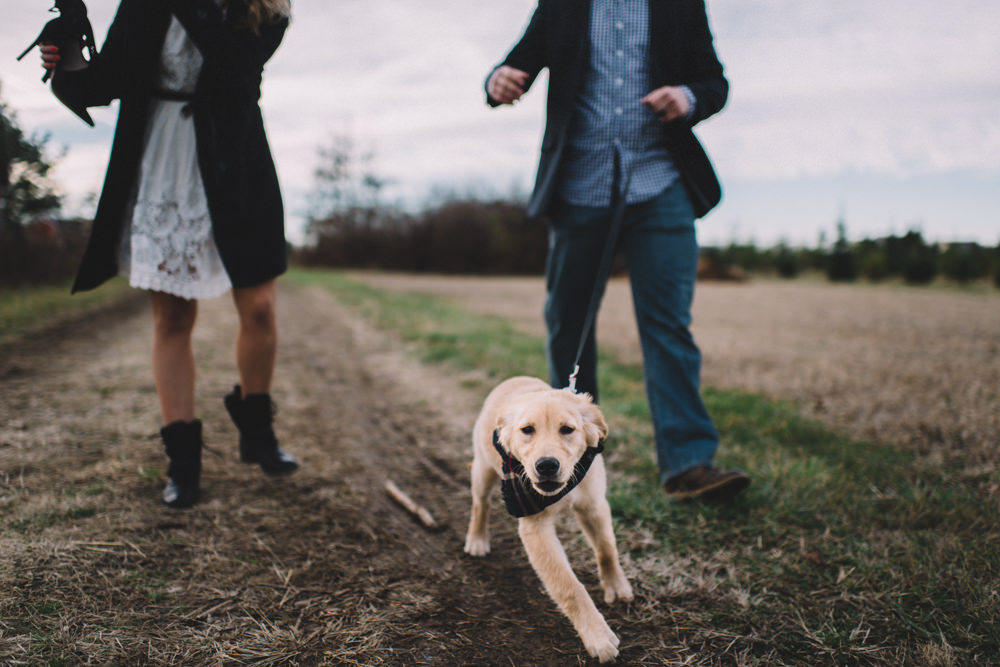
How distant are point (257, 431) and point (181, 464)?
0.35 meters

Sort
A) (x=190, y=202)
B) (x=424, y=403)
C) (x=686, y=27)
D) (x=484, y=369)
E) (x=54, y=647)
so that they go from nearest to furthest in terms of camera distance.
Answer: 1. (x=54, y=647)
2. (x=190, y=202)
3. (x=686, y=27)
4. (x=424, y=403)
5. (x=484, y=369)

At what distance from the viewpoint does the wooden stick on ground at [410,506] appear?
2.40 m

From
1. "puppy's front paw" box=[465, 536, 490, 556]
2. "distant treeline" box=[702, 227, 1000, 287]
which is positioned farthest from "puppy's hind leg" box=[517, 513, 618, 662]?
"distant treeline" box=[702, 227, 1000, 287]

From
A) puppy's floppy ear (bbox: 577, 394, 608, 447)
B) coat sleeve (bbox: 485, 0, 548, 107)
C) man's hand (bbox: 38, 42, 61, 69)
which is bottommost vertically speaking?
puppy's floppy ear (bbox: 577, 394, 608, 447)

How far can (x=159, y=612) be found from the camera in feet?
5.75

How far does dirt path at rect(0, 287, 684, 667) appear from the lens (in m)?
1.65

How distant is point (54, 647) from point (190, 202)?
1.62 meters

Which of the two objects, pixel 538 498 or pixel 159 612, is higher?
pixel 538 498

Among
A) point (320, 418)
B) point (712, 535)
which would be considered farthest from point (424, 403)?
point (712, 535)

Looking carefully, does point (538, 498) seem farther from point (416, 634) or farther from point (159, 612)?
point (159, 612)

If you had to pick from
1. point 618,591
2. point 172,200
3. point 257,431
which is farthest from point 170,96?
point 618,591

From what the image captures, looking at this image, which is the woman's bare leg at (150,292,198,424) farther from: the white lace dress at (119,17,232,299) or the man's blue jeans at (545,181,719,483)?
the man's blue jeans at (545,181,719,483)

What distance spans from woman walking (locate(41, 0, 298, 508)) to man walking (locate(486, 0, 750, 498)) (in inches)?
41.6

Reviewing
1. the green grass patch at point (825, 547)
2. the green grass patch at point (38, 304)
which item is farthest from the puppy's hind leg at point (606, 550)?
the green grass patch at point (38, 304)
